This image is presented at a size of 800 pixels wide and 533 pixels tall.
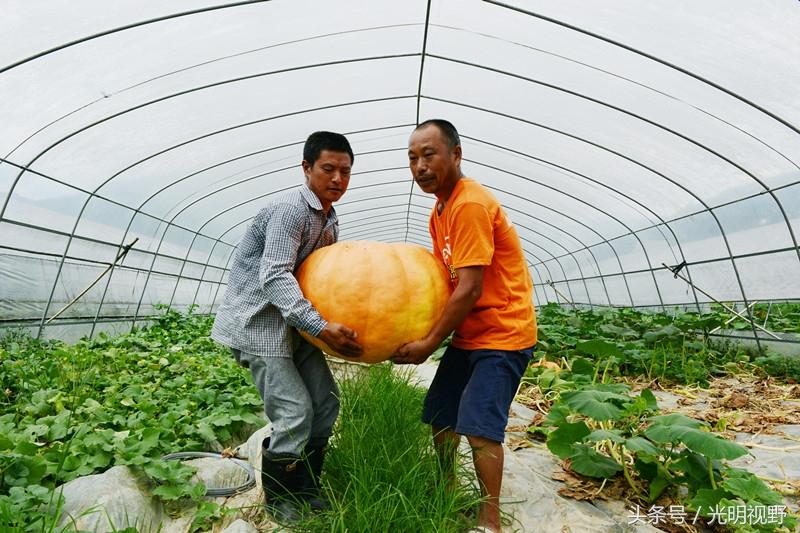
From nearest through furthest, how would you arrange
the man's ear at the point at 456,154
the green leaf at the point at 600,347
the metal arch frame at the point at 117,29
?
the man's ear at the point at 456,154 → the green leaf at the point at 600,347 → the metal arch frame at the point at 117,29

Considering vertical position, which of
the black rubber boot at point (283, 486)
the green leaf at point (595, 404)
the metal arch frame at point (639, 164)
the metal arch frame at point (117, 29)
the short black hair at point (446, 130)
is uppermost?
the metal arch frame at point (639, 164)

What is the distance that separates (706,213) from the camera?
30.5 feet

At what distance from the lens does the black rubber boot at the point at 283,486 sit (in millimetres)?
2352

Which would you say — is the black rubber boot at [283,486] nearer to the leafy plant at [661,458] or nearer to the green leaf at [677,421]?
the leafy plant at [661,458]

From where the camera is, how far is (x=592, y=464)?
2807 mm

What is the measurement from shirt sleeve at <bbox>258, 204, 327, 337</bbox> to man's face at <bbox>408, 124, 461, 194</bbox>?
53cm

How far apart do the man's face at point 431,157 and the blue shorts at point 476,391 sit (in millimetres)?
751

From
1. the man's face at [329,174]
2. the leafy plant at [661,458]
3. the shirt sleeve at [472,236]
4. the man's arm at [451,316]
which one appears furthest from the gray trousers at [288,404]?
the leafy plant at [661,458]

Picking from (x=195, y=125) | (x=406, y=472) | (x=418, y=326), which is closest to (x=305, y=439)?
(x=406, y=472)

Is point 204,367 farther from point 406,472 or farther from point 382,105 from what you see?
point 382,105

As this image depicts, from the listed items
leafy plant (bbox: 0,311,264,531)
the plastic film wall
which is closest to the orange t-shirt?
leafy plant (bbox: 0,311,264,531)

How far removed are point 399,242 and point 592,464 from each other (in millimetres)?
2987

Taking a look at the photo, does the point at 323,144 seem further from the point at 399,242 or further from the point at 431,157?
the point at 399,242

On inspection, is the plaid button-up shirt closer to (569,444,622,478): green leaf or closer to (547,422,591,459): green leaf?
(547,422,591,459): green leaf
